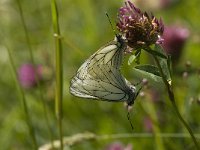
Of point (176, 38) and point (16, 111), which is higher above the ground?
point (176, 38)

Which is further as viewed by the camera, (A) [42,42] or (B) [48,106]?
(A) [42,42]

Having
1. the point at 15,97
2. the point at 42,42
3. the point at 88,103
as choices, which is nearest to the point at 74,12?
the point at 42,42

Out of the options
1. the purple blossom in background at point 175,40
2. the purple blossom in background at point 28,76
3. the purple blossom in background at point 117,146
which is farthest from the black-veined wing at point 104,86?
the purple blossom in background at point 28,76

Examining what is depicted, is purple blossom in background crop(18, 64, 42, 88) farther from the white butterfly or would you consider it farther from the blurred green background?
the white butterfly

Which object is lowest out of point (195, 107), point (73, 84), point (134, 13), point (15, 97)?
point (15, 97)

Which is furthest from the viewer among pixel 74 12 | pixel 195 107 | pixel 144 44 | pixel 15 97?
pixel 74 12

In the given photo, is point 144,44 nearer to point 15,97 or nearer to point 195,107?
point 195,107

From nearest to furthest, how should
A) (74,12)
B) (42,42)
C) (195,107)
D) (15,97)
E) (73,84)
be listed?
(73,84) → (195,107) → (15,97) → (42,42) → (74,12)

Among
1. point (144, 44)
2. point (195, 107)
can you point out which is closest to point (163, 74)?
point (144, 44)
